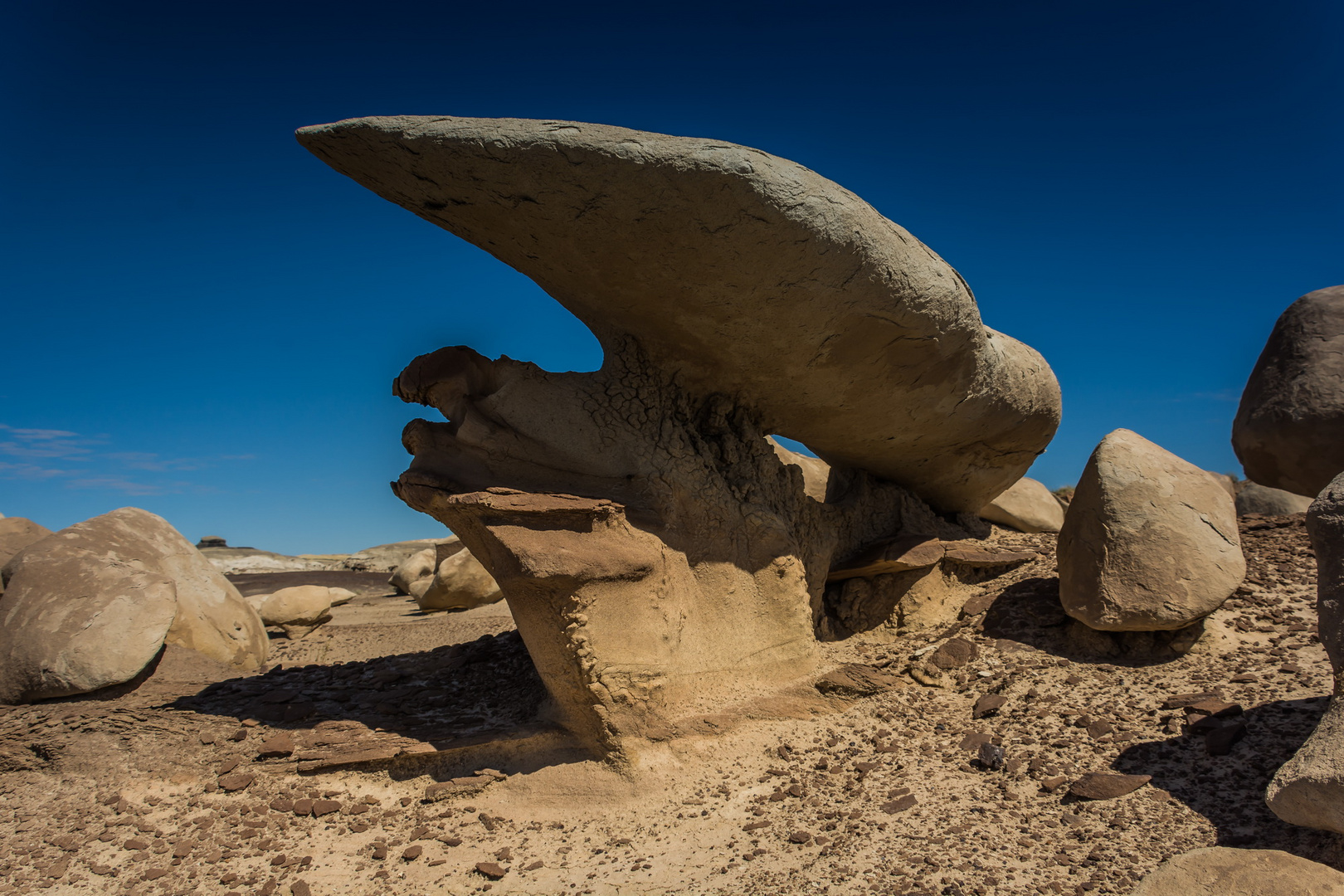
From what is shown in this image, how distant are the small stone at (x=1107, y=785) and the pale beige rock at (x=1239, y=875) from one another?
1.39 feet

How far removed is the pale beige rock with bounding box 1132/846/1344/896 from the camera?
203 cm

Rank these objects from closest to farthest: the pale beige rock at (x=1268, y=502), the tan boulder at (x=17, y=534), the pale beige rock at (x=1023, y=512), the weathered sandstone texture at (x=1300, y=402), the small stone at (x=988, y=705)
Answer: the small stone at (x=988, y=705) → the weathered sandstone texture at (x=1300, y=402) → the tan boulder at (x=17, y=534) → the pale beige rock at (x=1023, y=512) → the pale beige rock at (x=1268, y=502)

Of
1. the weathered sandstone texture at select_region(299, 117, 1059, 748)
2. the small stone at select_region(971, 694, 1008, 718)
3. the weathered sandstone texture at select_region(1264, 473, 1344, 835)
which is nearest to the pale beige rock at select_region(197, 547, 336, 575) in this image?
the weathered sandstone texture at select_region(299, 117, 1059, 748)

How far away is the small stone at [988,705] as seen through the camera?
3.48 m

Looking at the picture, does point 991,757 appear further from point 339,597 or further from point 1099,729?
point 339,597

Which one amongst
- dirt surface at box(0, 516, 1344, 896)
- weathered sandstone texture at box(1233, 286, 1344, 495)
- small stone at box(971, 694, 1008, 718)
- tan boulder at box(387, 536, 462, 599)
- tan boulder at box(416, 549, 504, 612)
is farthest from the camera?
tan boulder at box(387, 536, 462, 599)

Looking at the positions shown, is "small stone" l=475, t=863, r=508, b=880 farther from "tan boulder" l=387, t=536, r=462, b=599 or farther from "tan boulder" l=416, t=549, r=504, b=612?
"tan boulder" l=387, t=536, r=462, b=599

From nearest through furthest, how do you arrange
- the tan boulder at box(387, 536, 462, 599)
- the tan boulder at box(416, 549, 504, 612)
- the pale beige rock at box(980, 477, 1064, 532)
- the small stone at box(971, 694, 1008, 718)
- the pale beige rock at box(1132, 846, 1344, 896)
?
the pale beige rock at box(1132, 846, 1344, 896), the small stone at box(971, 694, 1008, 718), the pale beige rock at box(980, 477, 1064, 532), the tan boulder at box(416, 549, 504, 612), the tan boulder at box(387, 536, 462, 599)

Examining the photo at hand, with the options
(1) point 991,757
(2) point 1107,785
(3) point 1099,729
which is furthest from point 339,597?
(2) point 1107,785

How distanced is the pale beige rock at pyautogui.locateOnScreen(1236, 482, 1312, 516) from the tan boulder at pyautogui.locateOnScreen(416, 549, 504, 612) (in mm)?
7832

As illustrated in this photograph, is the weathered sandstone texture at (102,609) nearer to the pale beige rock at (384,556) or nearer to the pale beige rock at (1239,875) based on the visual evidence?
the pale beige rock at (1239,875)

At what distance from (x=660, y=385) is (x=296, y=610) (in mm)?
5384

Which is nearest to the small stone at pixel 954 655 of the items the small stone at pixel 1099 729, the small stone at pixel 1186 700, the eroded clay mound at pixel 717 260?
the small stone at pixel 1099 729

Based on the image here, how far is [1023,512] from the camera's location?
667cm
